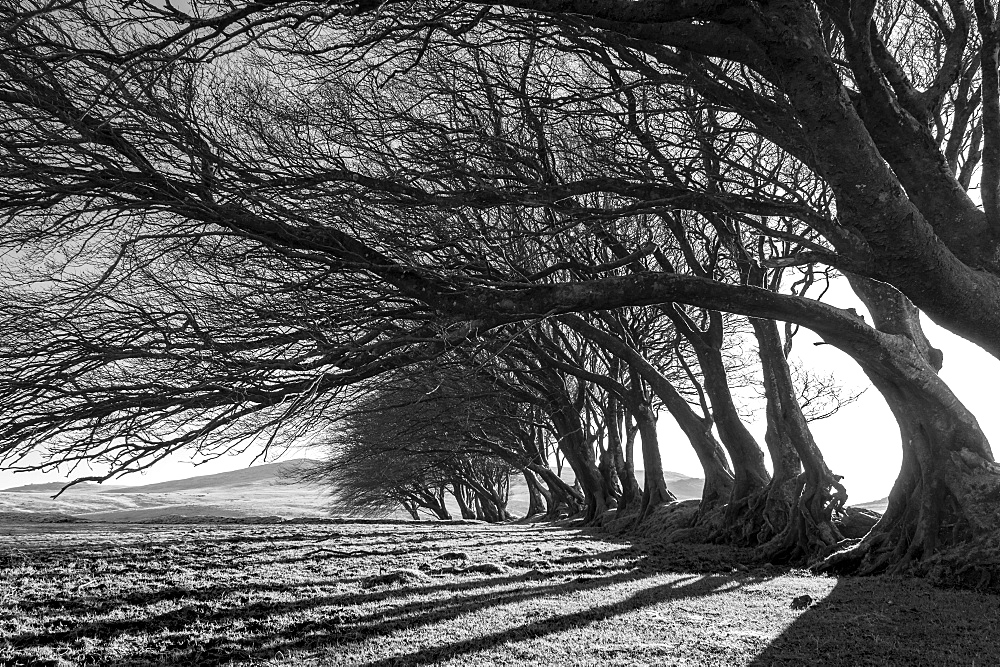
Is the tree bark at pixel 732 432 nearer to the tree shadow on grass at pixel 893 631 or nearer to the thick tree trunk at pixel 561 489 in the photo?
the tree shadow on grass at pixel 893 631

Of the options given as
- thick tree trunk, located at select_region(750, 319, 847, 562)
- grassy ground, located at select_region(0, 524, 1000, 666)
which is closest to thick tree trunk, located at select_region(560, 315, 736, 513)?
thick tree trunk, located at select_region(750, 319, 847, 562)

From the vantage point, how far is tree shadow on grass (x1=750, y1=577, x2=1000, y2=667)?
516cm

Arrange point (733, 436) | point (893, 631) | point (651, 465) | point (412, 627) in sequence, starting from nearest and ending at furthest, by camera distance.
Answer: point (412, 627) → point (893, 631) → point (733, 436) → point (651, 465)

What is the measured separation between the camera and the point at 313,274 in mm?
8930

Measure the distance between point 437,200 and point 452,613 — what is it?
4.27 metres

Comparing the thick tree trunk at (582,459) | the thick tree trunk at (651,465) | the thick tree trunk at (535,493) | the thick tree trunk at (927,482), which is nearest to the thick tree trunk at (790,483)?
the thick tree trunk at (927,482)

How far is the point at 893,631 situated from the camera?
5977mm

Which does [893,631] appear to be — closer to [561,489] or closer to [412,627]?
[412,627]

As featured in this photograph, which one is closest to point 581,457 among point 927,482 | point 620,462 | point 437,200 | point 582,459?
point 582,459

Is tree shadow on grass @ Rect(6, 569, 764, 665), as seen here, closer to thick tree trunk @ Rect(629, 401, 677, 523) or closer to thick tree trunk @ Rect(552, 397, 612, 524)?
thick tree trunk @ Rect(629, 401, 677, 523)

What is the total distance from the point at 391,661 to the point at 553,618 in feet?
6.49

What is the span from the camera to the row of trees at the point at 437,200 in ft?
20.1

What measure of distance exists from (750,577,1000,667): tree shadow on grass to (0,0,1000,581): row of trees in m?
1.46

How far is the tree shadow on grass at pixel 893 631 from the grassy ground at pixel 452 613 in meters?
0.02
